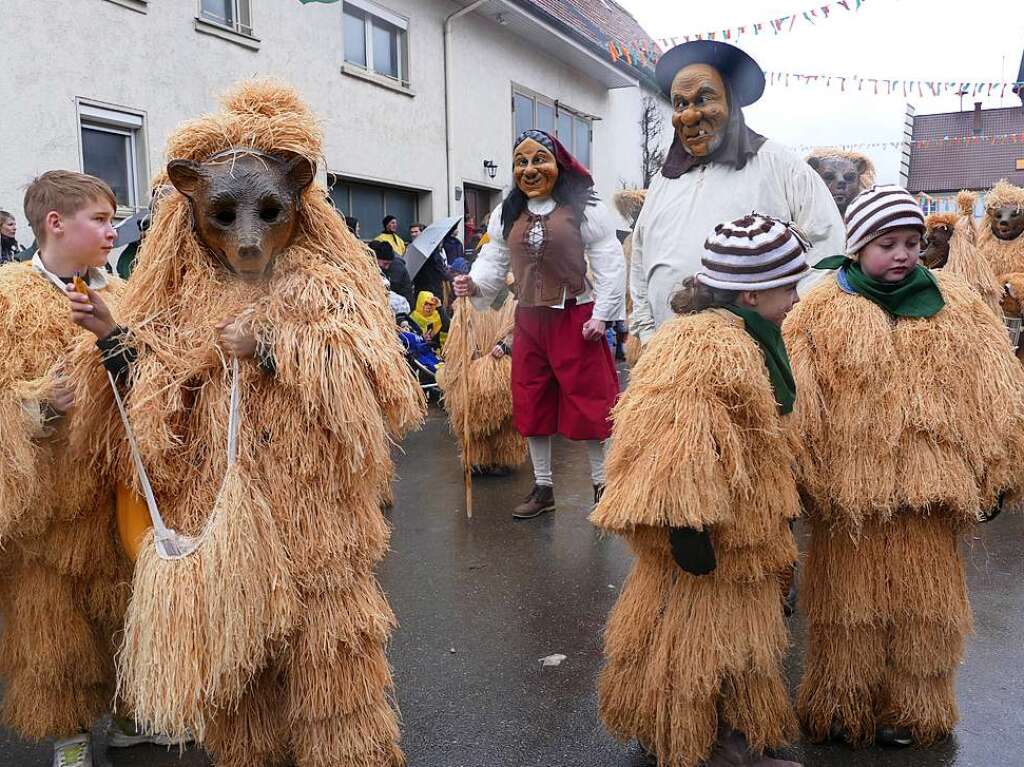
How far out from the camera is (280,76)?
10.1 ft

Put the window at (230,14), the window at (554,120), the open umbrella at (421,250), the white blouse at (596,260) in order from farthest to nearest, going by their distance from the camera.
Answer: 1. the window at (554,120)
2. the window at (230,14)
3. the open umbrella at (421,250)
4. the white blouse at (596,260)

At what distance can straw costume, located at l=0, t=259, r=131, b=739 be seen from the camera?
2.27m

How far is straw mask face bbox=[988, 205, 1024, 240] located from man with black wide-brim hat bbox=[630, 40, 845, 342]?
3.97 m

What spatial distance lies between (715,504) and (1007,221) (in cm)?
561

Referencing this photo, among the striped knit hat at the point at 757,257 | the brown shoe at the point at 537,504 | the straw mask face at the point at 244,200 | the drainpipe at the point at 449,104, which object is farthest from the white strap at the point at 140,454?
the drainpipe at the point at 449,104

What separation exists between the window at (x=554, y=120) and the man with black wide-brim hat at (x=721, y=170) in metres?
12.7

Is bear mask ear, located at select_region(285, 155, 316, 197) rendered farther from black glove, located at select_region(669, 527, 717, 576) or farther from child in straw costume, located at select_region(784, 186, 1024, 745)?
child in straw costume, located at select_region(784, 186, 1024, 745)

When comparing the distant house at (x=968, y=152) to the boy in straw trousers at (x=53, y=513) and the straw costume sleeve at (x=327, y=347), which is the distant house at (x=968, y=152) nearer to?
the straw costume sleeve at (x=327, y=347)

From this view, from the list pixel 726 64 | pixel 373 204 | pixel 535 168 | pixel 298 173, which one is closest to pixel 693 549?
pixel 298 173

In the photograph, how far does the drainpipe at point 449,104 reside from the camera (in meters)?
13.8

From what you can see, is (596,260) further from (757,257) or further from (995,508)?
(995,508)

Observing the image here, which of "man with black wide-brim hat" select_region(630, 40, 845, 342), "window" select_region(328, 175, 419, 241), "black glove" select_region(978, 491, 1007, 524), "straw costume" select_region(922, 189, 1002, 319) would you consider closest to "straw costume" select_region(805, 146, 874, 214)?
"straw costume" select_region(922, 189, 1002, 319)

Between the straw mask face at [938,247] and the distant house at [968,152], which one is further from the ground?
the distant house at [968,152]

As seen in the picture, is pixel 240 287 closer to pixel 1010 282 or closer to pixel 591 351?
pixel 591 351
